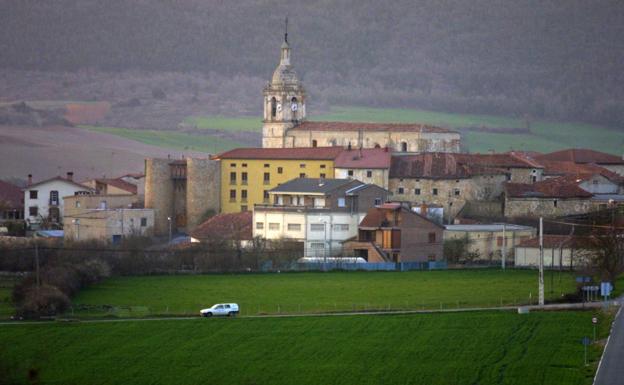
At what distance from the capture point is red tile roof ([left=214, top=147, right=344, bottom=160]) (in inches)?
3671

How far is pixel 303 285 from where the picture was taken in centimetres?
6675

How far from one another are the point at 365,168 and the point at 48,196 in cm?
1548

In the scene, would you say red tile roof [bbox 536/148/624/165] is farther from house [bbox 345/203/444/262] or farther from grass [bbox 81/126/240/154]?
house [bbox 345/203/444/262]

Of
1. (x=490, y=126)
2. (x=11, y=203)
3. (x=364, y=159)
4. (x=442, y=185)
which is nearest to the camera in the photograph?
(x=442, y=185)

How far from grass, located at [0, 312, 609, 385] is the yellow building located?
35.9 metres

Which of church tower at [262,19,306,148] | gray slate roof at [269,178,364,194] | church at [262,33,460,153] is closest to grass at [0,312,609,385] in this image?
gray slate roof at [269,178,364,194]

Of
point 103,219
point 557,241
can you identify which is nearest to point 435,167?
point 557,241

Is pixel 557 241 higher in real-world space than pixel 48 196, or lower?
lower

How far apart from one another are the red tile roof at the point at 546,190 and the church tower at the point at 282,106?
1829 centimetres

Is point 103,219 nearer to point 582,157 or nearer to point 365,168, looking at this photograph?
point 365,168

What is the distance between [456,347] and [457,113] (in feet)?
438

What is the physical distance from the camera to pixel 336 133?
103m

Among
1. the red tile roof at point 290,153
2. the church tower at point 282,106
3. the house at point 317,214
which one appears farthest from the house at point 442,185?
the church tower at point 282,106

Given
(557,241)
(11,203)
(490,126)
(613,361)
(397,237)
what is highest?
(490,126)
